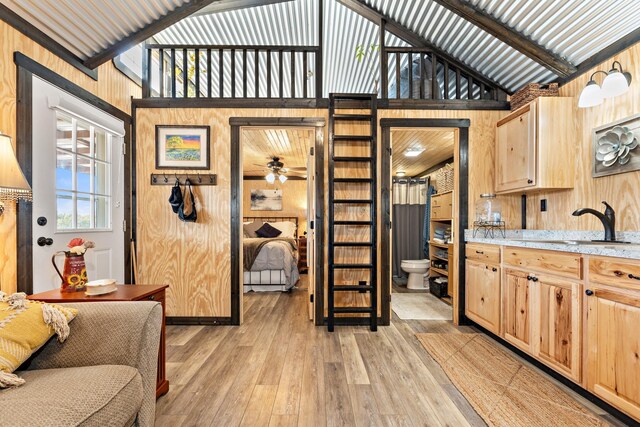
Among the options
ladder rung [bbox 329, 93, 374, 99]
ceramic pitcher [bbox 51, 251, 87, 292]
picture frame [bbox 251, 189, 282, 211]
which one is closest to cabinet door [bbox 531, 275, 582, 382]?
ladder rung [bbox 329, 93, 374, 99]

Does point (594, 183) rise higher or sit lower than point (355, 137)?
lower

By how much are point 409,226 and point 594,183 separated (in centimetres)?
356

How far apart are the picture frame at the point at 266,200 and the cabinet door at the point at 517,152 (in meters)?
5.28

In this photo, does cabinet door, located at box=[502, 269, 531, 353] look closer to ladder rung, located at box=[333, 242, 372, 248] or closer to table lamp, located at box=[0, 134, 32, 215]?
ladder rung, located at box=[333, 242, 372, 248]

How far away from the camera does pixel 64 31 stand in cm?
236

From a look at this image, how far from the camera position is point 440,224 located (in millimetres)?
5273

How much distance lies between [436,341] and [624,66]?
107 inches

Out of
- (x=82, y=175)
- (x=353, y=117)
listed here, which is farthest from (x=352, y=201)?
(x=82, y=175)

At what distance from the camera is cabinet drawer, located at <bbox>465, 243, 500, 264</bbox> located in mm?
2787

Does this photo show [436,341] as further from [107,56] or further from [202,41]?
[202,41]

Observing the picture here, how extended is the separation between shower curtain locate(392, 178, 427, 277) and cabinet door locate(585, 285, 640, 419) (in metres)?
4.01

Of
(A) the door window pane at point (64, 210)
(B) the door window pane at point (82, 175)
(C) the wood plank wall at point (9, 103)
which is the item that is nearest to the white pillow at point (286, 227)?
(B) the door window pane at point (82, 175)

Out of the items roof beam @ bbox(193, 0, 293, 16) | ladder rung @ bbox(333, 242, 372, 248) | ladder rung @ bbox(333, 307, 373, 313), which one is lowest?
ladder rung @ bbox(333, 307, 373, 313)

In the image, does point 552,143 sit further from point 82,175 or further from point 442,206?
point 82,175
